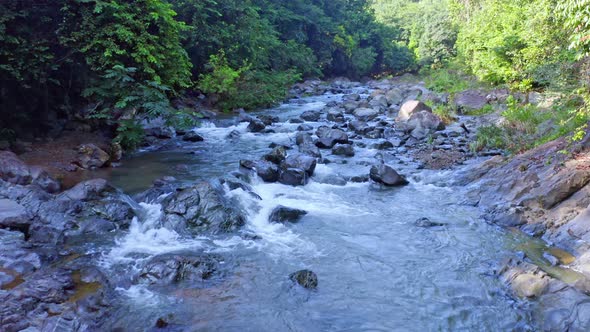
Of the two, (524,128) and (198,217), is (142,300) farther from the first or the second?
(524,128)

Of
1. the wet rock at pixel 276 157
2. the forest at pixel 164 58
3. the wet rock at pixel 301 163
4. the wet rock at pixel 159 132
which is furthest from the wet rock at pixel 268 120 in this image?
the wet rock at pixel 301 163

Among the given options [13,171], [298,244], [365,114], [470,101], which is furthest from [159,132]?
[470,101]

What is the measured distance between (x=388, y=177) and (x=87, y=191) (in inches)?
267

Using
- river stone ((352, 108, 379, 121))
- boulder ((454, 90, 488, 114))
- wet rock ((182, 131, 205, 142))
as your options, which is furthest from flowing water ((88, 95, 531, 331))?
boulder ((454, 90, 488, 114))

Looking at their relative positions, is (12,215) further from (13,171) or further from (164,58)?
(164,58)

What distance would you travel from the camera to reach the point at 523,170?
9.42 meters

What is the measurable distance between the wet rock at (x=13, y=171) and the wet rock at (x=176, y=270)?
14.1ft

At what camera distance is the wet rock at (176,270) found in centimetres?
620

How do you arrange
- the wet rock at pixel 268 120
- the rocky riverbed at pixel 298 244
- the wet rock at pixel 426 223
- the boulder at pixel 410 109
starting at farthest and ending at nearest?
1. the wet rock at pixel 268 120
2. the boulder at pixel 410 109
3. the wet rock at pixel 426 223
4. the rocky riverbed at pixel 298 244

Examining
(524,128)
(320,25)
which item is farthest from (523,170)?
(320,25)

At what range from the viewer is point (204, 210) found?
27.1 feet

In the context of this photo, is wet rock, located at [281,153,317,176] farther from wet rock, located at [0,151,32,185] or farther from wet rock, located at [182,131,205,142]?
wet rock, located at [0,151,32,185]

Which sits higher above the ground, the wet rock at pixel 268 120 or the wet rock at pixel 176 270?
the wet rock at pixel 176 270

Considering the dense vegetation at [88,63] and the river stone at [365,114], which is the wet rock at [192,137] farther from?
the river stone at [365,114]
